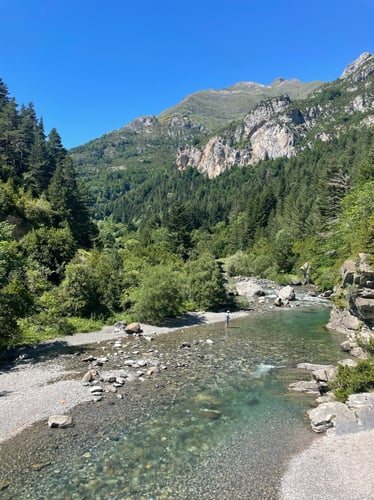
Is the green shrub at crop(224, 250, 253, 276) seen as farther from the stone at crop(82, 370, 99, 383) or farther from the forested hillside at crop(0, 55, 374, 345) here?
the stone at crop(82, 370, 99, 383)

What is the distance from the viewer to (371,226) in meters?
27.8

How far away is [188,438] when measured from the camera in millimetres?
14062

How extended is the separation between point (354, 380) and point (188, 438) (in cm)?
841

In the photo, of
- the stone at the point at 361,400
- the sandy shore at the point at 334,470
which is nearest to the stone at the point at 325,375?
the stone at the point at 361,400

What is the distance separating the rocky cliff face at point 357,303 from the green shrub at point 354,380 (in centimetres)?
660

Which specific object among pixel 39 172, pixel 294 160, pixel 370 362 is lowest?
pixel 370 362

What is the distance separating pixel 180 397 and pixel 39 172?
65.9m

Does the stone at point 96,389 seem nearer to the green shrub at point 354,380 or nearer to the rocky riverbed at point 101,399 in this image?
the rocky riverbed at point 101,399

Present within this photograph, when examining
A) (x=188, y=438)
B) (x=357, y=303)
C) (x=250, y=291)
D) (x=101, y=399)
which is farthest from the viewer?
(x=250, y=291)

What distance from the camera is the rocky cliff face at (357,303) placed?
25.7 meters

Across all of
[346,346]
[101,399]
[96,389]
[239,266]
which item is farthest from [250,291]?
[101,399]

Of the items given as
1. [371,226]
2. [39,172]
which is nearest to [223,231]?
[39,172]

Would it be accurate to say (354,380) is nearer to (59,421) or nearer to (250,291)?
(59,421)

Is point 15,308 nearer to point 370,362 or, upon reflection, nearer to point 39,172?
point 370,362
